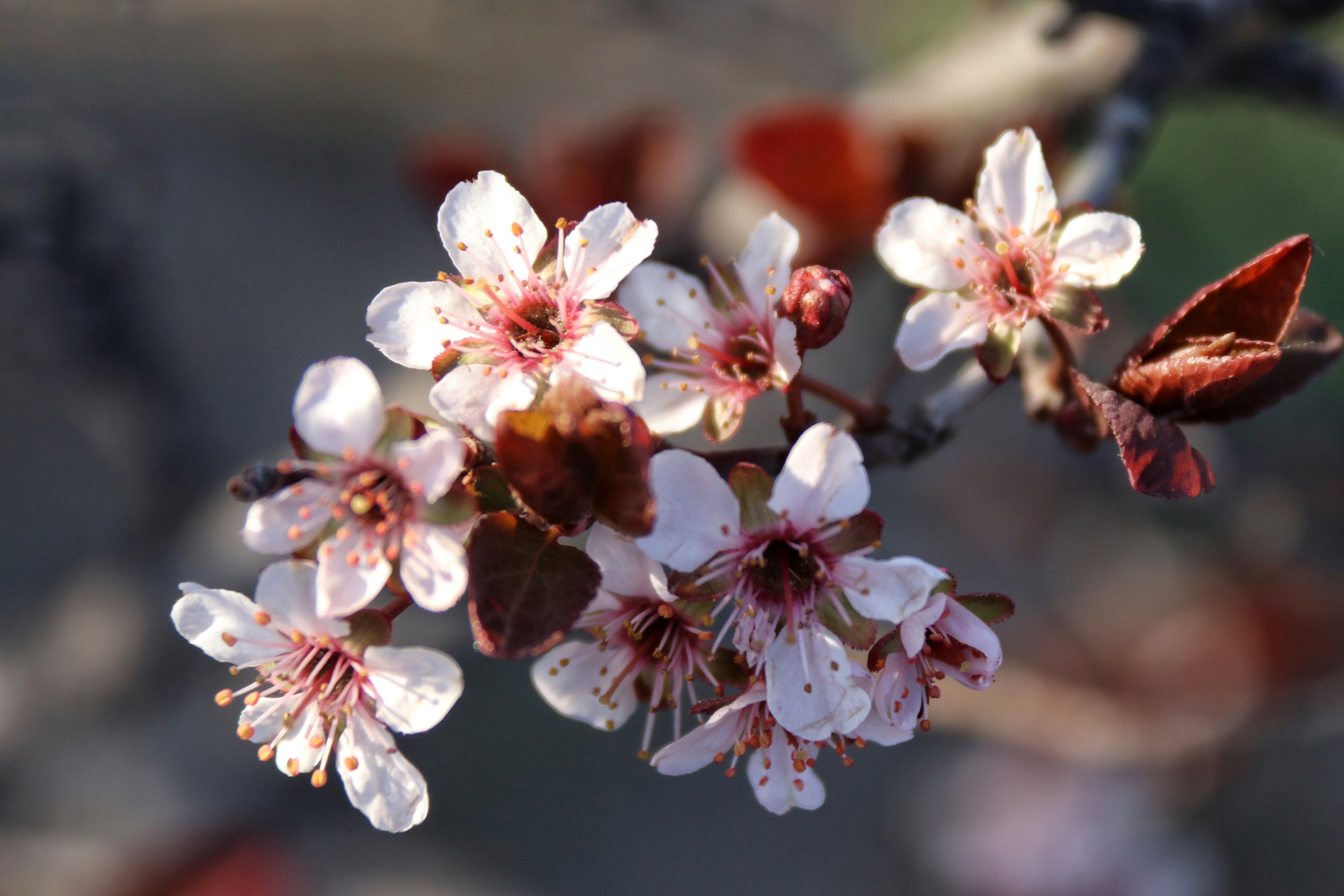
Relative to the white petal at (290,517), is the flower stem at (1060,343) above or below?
above

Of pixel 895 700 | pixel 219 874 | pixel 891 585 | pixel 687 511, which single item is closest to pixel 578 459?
pixel 687 511

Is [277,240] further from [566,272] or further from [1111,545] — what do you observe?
[1111,545]

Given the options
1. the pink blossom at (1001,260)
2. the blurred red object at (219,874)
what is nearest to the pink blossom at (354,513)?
the pink blossom at (1001,260)

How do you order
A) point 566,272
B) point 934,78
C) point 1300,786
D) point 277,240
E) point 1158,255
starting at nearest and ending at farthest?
point 566,272, point 934,78, point 1158,255, point 1300,786, point 277,240

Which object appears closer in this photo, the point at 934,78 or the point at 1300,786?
the point at 934,78

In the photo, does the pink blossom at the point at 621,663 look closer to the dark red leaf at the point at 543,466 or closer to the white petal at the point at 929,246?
the dark red leaf at the point at 543,466

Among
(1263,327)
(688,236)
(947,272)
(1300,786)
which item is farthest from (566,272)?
(1300,786)

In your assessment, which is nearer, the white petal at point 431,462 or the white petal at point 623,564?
the white petal at point 431,462

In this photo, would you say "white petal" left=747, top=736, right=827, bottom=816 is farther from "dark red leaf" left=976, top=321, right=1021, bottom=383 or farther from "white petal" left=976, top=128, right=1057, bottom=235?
"white petal" left=976, top=128, right=1057, bottom=235
